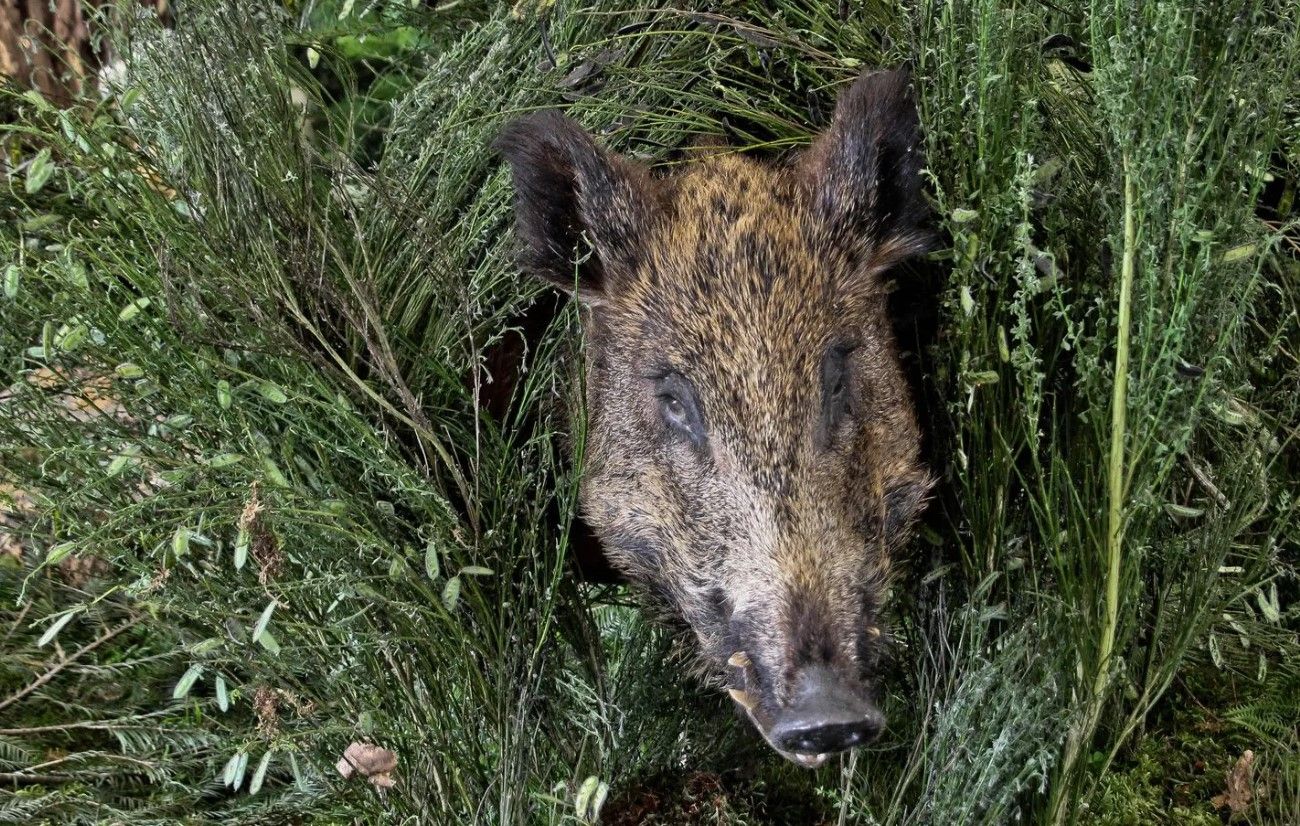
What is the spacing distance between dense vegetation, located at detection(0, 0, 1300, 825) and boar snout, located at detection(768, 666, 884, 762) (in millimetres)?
533

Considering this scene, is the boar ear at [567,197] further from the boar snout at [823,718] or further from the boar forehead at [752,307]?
the boar snout at [823,718]

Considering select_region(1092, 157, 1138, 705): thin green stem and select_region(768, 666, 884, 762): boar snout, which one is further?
select_region(1092, 157, 1138, 705): thin green stem

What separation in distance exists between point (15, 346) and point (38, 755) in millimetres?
1323

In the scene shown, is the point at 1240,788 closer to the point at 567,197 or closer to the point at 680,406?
the point at 680,406

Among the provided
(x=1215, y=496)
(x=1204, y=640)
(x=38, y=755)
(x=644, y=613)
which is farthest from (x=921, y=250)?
(x=38, y=755)

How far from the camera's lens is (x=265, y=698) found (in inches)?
131

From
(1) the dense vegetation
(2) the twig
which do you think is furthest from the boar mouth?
(2) the twig

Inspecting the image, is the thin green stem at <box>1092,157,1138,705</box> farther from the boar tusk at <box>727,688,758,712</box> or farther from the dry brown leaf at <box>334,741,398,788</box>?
the dry brown leaf at <box>334,741,398,788</box>

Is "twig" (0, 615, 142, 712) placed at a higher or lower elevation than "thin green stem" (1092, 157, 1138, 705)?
lower

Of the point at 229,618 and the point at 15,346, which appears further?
the point at 15,346

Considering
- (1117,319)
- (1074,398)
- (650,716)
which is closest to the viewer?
(1117,319)

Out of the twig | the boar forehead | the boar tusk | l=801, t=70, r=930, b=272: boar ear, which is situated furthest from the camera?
the twig

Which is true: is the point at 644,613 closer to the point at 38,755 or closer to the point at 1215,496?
the point at 1215,496

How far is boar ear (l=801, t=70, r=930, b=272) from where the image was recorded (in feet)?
10.5
